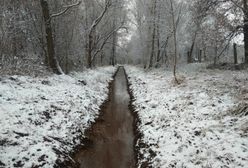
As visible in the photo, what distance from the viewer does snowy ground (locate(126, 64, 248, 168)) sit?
621cm

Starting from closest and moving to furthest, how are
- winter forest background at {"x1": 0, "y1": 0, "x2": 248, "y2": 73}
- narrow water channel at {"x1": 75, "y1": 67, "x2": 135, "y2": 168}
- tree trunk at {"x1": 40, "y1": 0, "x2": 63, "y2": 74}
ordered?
narrow water channel at {"x1": 75, "y1": 67, "x2": 135, "y2": 168}
winter forest background at {"x1": 0, "y1": 0, "x2": 248, "y2": 73}
tree trunk at {"x1": 40, "y1": 0, "x2": 63, "y2": 74}

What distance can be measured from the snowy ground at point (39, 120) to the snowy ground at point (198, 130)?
2.74 m

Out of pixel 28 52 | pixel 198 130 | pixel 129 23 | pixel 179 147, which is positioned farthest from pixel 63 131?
pixel 129 23

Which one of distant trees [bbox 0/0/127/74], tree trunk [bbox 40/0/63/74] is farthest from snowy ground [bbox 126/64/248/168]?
distant trees [bbox 0/0/127/74]

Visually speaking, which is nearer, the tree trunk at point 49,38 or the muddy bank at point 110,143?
the muddy bank at point 110,143

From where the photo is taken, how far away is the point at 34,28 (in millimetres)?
17797

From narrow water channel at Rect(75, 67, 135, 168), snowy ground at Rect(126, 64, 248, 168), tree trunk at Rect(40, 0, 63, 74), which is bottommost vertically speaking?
narrow water channel at Rect(75, 67, 135, 168)

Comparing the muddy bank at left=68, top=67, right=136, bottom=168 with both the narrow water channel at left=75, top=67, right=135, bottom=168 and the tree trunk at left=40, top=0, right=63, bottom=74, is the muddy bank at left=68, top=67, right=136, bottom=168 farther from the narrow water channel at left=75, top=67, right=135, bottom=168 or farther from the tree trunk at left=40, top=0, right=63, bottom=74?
the tree trunk at left=40, top=0, right=63, bottom=74

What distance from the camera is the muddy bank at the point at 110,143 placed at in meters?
7.66

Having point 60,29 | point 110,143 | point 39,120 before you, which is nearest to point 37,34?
point 60,29

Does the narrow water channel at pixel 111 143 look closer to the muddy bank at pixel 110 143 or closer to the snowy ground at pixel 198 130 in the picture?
the muddy bank at pixel 110 143

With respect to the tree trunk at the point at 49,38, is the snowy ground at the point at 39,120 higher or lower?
lower

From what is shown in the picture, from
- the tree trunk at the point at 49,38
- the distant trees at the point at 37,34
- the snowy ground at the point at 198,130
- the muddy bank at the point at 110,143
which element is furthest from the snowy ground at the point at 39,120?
the tree trunk at the point at 49,38

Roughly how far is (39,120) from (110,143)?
2.92 meters
